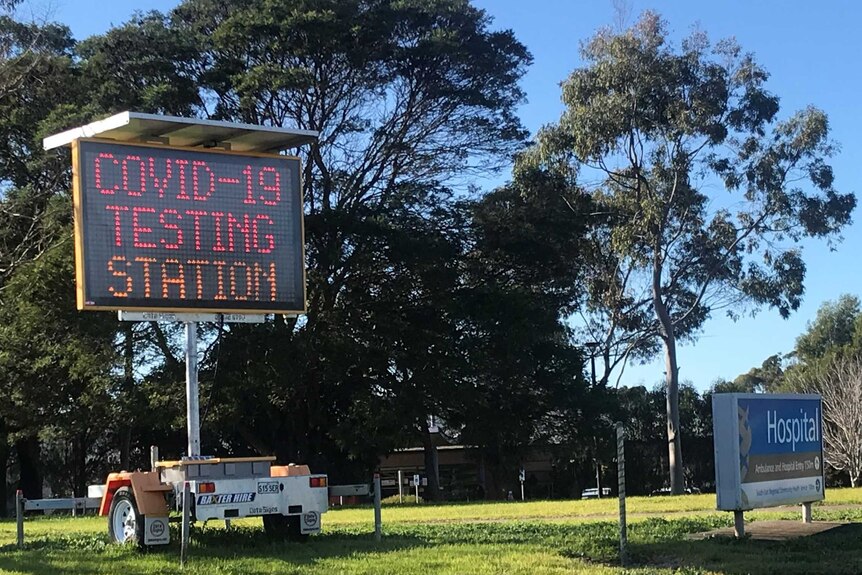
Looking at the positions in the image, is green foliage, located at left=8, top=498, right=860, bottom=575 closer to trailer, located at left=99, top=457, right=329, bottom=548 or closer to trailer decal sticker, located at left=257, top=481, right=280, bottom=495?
trailer, located at left=99, top=457, right=329, bottom=548

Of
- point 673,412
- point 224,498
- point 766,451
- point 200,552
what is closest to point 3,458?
point 673,412

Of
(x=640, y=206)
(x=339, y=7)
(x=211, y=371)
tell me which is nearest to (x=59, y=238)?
(x=211, y=371)

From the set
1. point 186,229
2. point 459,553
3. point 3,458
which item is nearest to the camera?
point 459,553

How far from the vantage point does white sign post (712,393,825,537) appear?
1391 cm

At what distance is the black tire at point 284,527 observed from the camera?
1356 centimetres

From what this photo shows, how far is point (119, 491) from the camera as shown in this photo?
12.9m

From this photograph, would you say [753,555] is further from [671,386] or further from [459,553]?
[671,386]

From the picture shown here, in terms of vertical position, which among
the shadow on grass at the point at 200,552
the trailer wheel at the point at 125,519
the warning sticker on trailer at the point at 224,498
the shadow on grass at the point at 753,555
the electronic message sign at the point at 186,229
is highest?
the electronic message sign at the point at 186,229

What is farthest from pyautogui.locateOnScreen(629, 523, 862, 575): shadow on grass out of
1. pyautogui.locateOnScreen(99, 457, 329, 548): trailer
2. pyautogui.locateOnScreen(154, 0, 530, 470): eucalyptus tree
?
pyautogui.locateOnScreen(154, 0, 530, 470): eucalyptus tree

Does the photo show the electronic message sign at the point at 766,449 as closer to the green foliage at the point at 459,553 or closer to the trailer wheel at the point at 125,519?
the green foliage at the point at 459,553

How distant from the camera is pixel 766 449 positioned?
14.7m

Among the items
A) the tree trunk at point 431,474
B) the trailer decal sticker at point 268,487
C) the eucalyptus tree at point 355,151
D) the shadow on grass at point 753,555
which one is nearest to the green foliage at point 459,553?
the shadow on grass at point 753,555

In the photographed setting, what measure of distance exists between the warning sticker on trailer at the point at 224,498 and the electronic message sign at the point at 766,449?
5.82m

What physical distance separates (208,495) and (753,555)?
19.9 feet
